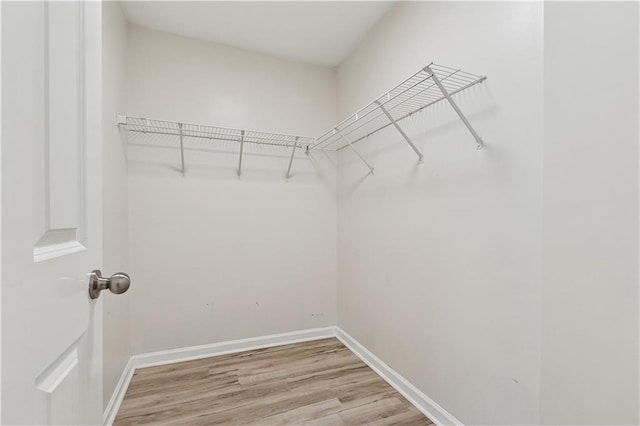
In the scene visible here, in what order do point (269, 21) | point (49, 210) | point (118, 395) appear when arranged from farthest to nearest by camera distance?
1. point (269, 21)
2. point (118, 395)
3. point (49, 210)

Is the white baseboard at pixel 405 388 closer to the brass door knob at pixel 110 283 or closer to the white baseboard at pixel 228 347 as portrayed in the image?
the white baseboard at pixel 228 347

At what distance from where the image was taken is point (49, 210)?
18.6 inches

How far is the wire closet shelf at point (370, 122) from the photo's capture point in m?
1.38

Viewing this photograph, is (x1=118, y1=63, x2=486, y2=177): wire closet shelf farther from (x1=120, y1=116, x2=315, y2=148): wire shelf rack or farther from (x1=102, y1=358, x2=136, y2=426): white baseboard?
(x1=102, y1=358, x2=136, y2=426): white baseboard

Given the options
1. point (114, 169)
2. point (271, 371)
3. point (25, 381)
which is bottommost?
point (271, 371)

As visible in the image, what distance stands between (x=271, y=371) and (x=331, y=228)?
1256 mm

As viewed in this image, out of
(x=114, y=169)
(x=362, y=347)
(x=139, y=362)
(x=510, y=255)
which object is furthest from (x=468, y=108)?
(x=139, y=362)

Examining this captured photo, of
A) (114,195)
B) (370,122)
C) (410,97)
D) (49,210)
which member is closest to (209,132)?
(114,195)

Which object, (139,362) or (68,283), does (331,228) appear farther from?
(68,283)

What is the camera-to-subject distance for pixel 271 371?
2.06 meters

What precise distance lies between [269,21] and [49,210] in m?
2.09

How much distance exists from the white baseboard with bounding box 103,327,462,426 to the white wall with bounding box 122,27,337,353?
0.06 metres

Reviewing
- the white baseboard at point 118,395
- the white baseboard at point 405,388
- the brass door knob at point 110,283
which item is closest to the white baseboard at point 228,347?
the white baseboard at point 118,395

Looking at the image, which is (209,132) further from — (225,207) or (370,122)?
(370,122)
